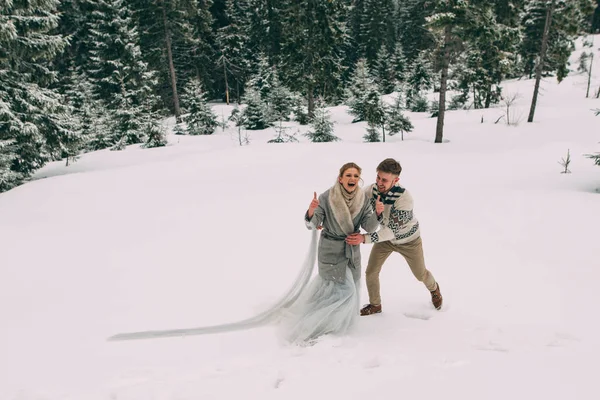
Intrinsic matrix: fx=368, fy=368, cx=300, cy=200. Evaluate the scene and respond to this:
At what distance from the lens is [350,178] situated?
3783 millimetres

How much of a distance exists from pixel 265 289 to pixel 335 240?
1926 millimetres

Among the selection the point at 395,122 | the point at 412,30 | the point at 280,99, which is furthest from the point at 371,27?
the point at 395,122

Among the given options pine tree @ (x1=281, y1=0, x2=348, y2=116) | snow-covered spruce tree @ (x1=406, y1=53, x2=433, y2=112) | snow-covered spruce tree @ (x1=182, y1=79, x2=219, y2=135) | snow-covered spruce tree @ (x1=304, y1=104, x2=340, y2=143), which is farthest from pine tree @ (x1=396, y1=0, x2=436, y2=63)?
snow-covered spruce tree @ (x1=182, y1=79, x2=219, y2=135)

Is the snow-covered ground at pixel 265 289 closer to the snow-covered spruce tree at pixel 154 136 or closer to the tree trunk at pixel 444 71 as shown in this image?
the tree trunk at pixel 444 71

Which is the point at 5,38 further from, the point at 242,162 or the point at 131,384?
the point at 131,384

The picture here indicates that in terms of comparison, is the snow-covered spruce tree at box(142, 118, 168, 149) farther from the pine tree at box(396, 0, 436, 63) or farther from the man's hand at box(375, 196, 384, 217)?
the pine tree at box(396, 0, 436, 63)

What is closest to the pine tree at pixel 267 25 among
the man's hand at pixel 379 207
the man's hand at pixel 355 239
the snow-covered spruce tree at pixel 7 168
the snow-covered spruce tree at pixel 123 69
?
the snow-covered spruce tree at pixel 123 69

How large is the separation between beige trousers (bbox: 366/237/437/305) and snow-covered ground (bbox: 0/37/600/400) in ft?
1.27

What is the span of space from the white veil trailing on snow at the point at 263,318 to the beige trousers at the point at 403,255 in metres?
→ 0.78

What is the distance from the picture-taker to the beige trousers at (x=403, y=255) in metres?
4.44

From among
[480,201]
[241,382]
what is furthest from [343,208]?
[480,201]

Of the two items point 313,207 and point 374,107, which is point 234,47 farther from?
point 313,207

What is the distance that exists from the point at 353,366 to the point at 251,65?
128 ft

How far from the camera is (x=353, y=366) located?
3.59 metres
